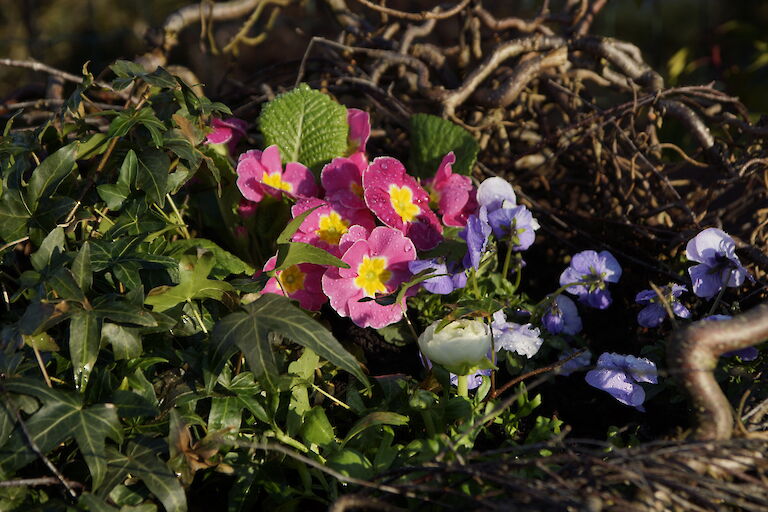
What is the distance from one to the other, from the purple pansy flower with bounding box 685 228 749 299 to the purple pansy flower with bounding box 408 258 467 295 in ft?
1.33

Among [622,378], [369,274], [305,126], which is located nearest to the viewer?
[622,378]

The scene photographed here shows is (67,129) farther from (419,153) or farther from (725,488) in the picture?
(725,488)

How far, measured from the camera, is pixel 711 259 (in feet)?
4.18

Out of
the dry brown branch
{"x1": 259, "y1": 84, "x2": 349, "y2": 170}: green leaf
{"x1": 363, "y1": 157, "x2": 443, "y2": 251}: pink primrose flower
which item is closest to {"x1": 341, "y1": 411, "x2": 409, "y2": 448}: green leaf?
{"x1": 363, "y1": 157, "x2": 443, "y2": 251}: pink primrose flower

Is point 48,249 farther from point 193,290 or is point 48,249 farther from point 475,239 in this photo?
point 475,239

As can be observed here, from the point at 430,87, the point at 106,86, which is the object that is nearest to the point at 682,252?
the point at 430,87

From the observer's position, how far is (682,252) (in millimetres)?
1538

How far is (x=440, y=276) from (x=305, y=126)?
0.46 metres

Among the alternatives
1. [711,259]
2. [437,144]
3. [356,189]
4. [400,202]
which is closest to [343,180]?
[356,189]

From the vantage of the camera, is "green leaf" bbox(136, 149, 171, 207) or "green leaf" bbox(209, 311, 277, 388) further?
"green leaf" bbox(136, 149, 171, 207)

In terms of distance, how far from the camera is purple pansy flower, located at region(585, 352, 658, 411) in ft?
3.78

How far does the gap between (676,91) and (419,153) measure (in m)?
0.57

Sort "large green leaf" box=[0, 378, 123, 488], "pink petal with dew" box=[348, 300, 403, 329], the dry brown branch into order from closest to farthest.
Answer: "large green leaf" box=[0, 378, 123, 488] → "pink petal with dew" box=[348, 300, 403, 329] → the dry brown branch

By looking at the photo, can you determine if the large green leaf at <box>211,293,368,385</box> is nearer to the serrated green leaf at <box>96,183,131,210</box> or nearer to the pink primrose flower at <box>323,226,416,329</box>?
the pink primrose flower at <box>323,226,416,329</box>
